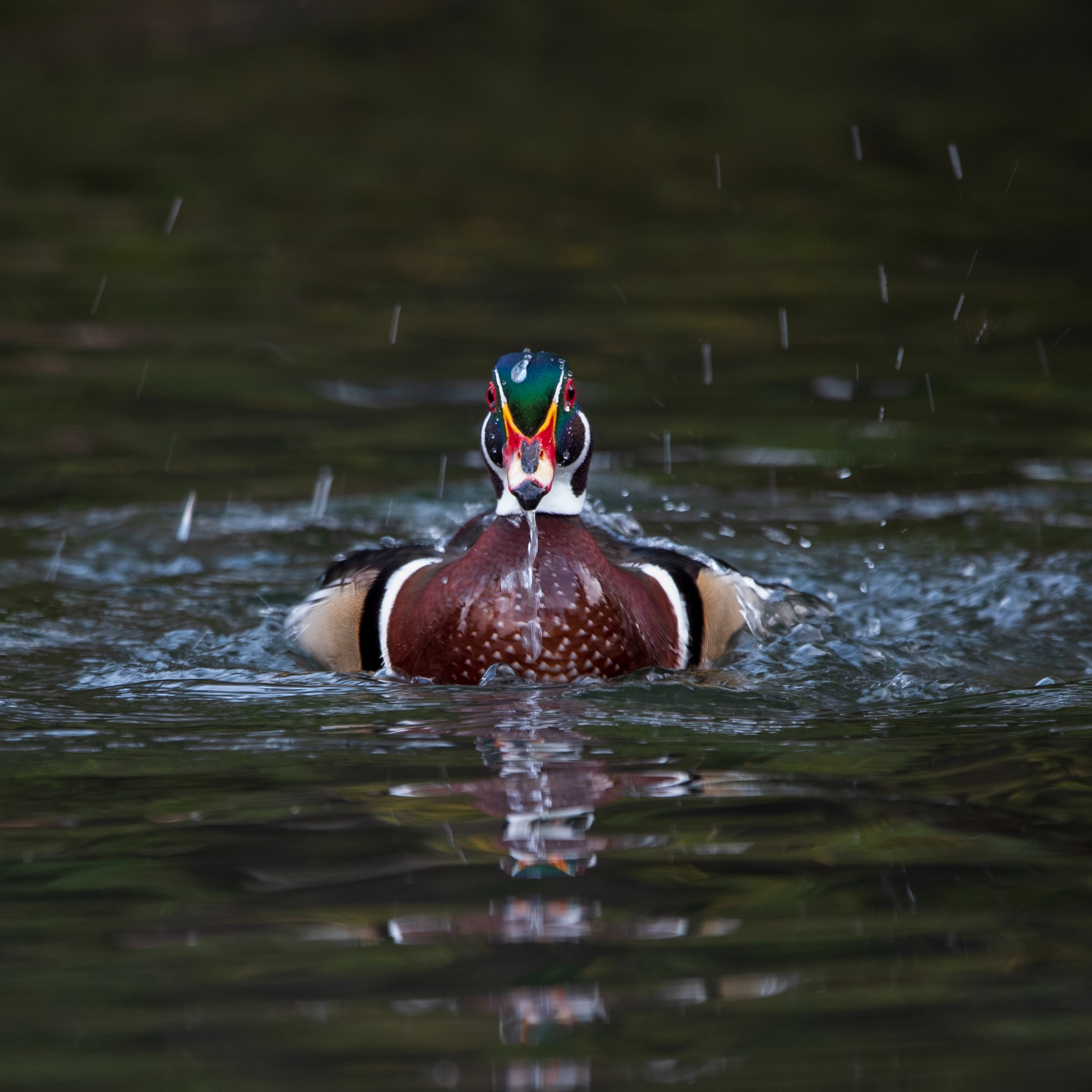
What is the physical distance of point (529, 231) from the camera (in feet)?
44.5

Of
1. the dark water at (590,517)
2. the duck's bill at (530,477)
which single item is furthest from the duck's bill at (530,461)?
the dark water at (590,517)

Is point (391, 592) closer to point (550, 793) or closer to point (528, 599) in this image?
point (528, 599)

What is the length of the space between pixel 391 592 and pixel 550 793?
1.69 meters

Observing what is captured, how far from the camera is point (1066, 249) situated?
41.1ft

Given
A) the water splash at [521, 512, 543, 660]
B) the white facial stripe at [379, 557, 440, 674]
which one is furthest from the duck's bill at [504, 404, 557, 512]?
the white facial stripe at [379, 557, 440, 674]

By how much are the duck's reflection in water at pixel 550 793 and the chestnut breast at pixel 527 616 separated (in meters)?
0.54

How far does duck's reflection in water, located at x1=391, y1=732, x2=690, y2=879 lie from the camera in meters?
3.29

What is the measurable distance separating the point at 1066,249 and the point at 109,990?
11145mm

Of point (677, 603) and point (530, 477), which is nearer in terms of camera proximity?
point (530, 477)

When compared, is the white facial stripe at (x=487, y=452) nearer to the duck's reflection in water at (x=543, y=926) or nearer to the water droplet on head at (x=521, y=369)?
the water droplet on head at (x=521, y=369)

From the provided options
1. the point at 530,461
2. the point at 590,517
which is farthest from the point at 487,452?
the point at 590,517

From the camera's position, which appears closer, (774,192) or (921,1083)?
(921,1083)

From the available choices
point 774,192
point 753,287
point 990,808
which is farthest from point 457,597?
point 774,192

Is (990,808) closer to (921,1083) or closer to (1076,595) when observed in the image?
(921,1083)
